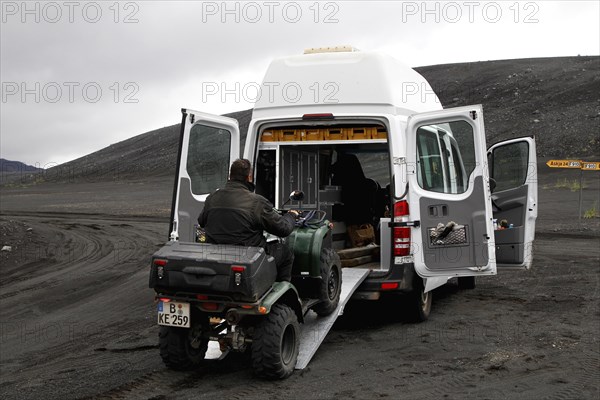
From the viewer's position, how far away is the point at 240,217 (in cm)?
569

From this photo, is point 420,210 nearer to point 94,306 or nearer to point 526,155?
point 526,155

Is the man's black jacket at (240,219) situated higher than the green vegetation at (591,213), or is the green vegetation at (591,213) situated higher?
the man's black jacket at (240,219)

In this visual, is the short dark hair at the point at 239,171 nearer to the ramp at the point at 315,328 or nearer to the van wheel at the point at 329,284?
the van wheel at the point at 329,284

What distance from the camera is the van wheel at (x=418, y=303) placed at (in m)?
7.43

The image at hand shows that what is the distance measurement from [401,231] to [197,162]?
2.42 metres

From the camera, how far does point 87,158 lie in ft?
235

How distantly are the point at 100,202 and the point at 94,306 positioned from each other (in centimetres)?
2487

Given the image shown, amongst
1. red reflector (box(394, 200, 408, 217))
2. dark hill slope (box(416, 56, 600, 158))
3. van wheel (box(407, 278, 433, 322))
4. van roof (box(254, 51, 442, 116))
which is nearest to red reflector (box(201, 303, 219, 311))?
red reflector (box(394, 200, 408, 217))

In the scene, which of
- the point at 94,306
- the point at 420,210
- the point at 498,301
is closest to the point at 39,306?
the point at 94,306

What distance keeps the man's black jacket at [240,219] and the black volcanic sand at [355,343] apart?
1203 mm

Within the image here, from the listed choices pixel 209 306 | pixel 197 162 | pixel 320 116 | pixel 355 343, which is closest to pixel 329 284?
pixel 355 343

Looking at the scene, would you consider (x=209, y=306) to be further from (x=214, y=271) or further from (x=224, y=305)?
(x=214, y=271)

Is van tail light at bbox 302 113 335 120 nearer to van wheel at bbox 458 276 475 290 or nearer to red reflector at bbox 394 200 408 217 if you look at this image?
red reflector at bbox 394 200 408 217

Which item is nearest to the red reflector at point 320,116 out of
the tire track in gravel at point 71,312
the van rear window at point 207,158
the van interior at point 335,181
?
the van interior at point 335,181
